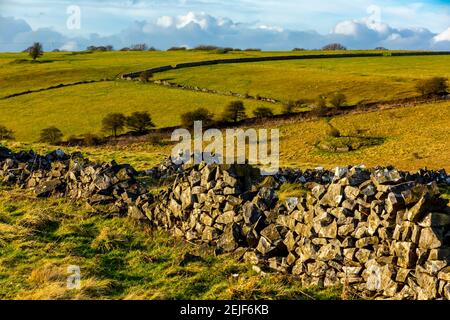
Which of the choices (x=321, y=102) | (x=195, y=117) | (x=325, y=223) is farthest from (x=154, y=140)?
(x=325, y=223)

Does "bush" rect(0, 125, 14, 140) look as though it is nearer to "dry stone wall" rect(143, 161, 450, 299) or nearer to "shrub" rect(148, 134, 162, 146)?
"shrub" rect(148, 134, 162, 146)

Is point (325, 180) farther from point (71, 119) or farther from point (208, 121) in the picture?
point (71, 119)

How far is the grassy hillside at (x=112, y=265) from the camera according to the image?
11.4 metres

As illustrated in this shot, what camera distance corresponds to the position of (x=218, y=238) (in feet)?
47.2

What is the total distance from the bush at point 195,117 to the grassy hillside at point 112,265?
57.7 meters

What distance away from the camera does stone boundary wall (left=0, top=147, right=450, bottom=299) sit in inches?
404

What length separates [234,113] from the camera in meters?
76.1

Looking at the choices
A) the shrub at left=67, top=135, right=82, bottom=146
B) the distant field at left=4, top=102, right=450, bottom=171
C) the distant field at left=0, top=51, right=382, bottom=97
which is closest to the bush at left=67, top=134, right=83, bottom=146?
the shrub at left=67, top=135, right=82, bottom=146

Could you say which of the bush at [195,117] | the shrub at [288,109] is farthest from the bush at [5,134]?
the shrub at [288,109]

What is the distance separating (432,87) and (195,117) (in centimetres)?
3772

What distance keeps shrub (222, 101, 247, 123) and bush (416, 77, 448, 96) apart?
2937cm

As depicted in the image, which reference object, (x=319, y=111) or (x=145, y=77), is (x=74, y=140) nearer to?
(x=319, y=111)

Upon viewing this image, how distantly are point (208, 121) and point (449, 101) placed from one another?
119ft
